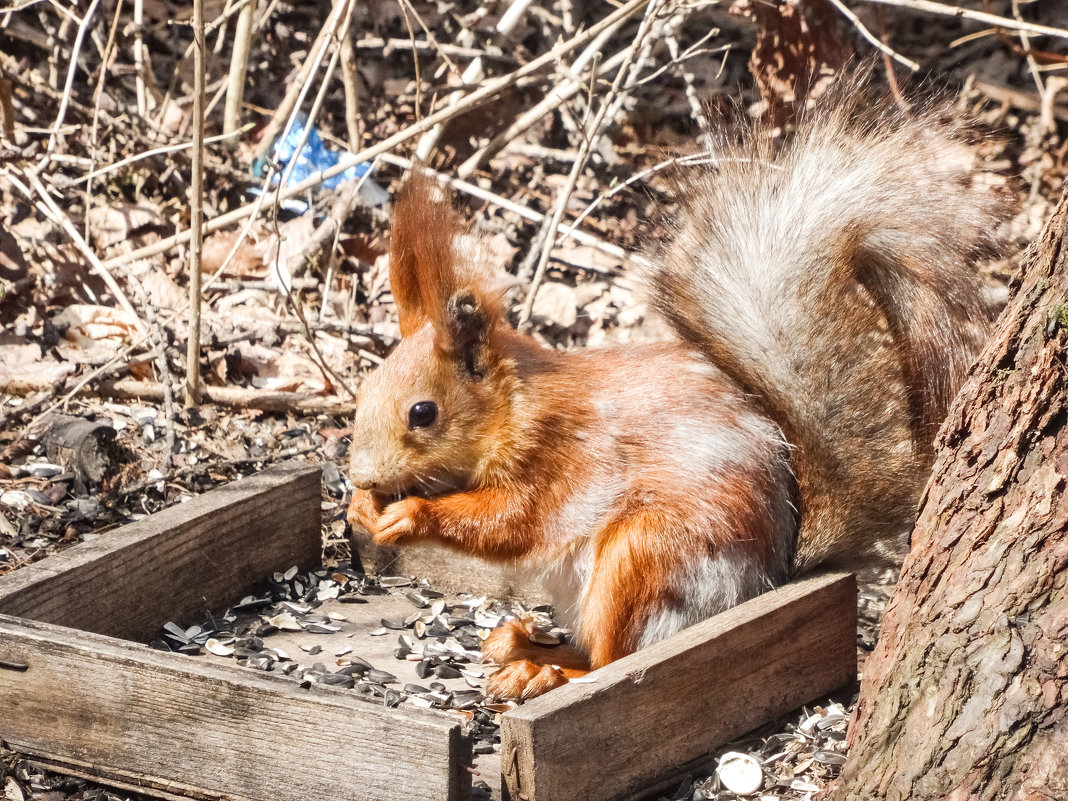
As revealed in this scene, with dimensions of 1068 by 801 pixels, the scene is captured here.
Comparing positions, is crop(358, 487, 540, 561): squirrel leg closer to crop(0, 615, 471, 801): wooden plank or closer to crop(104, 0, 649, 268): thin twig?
crop(0, 615, 471, 801): wooden plank

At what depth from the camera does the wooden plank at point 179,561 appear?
7.22 feet

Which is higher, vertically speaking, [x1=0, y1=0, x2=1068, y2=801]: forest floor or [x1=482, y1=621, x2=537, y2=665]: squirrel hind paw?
[x1=0, y1=0, x2=1068, y2=801]: forest floor

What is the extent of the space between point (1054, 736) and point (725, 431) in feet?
2.98

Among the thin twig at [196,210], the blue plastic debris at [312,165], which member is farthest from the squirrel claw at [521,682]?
the blue plastic debris at [312,165]

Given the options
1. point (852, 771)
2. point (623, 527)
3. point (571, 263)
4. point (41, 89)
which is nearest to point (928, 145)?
point (623, 527)

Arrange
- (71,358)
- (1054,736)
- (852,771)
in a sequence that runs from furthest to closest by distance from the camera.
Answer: (71,358) → (852,771) → (1054,736)

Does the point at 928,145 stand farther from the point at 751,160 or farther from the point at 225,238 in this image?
the point at 225,238

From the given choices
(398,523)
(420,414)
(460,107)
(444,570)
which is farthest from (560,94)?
(398,523)

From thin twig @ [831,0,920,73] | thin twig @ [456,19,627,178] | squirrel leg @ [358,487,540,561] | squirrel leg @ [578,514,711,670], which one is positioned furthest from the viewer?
thin twig @ [456,19,627,178]

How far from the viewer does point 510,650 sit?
239cm

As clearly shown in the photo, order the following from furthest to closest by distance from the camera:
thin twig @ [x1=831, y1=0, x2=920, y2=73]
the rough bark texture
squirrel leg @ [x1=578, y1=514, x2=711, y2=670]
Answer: thin twig @ [x1=831, y1=0, x2=920, y2=73] → squirrel leg @ [x1=578, y1=514, x2=711, y2=670] → the rough bark texture

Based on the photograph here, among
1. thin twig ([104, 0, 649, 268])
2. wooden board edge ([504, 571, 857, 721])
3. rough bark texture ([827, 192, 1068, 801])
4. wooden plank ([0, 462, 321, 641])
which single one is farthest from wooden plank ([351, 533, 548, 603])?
thin twig ([104, 0, 649, 268])

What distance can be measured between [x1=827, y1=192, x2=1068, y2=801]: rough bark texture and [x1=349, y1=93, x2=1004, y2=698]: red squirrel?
20.4 inches

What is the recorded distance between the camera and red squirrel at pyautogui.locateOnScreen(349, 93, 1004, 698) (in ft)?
7.25
